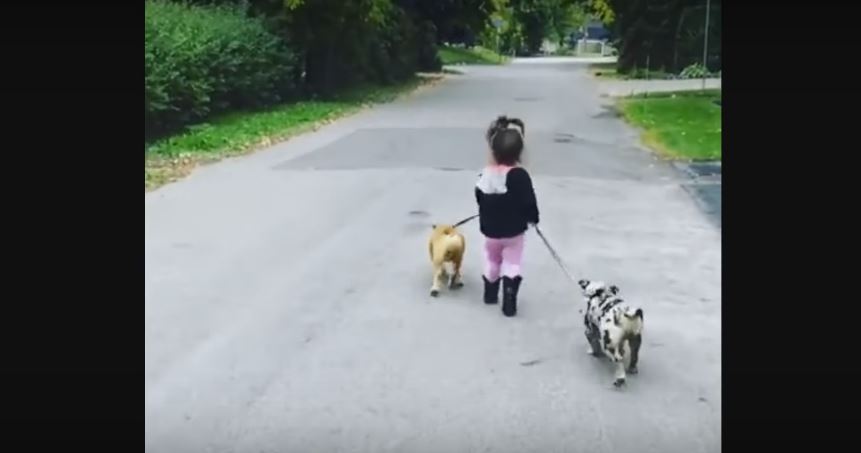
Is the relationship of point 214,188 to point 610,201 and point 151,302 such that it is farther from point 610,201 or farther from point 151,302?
point 151,302

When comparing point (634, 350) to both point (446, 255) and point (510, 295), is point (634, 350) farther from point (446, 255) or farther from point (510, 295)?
point (446, 255)

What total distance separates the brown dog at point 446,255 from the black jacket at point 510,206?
0.57 m

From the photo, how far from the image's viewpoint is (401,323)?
263 inches

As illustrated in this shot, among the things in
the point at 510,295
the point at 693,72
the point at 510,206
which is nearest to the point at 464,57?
the point at 693,72

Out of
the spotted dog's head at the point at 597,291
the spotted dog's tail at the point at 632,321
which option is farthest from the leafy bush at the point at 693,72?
the spotted dog's tail at the point at 632,321

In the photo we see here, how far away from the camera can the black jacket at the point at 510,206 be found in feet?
21.7

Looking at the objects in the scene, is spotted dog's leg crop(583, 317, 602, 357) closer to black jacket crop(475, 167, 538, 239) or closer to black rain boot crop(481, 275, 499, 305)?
black jacket crop(475, 167, 538, 239)

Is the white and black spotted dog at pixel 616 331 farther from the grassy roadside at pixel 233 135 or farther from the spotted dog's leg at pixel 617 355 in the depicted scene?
the grassy roadside at pixel 233 135

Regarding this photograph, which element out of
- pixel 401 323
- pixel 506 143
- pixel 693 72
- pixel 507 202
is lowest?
pixel 401 323

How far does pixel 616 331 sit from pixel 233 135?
39.9 ft

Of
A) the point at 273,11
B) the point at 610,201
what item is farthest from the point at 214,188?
the point at 273,11

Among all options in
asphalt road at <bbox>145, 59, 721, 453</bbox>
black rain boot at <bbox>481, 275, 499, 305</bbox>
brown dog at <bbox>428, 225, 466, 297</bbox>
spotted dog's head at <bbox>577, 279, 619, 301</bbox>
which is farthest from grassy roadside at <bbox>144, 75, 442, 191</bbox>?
spotted dog's head at <bbox>577, 279, 619, 301</bbox>

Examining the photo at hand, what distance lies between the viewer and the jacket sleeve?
21.6 feet
